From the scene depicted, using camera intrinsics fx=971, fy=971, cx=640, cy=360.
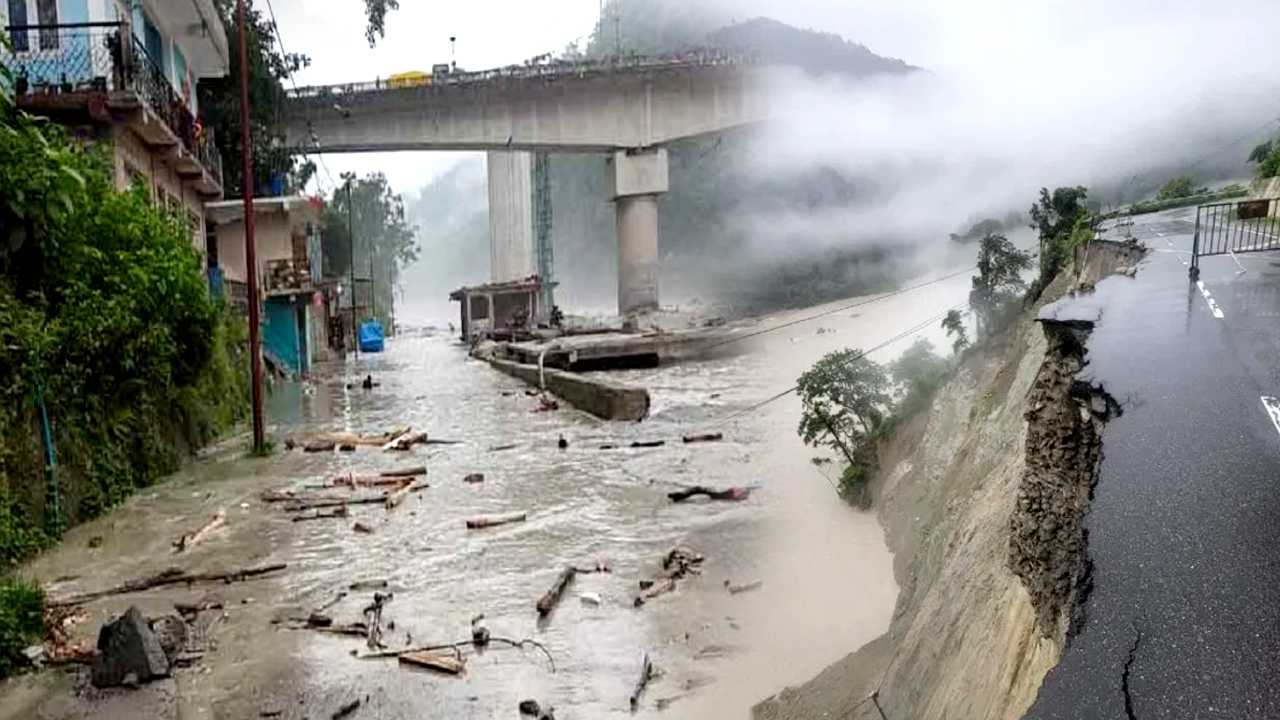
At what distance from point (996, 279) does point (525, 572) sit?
9.70 meters

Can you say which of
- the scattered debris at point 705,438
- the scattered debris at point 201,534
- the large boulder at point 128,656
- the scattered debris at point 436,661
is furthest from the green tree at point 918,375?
the large boulder at point 128,656

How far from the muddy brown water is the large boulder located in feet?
1.04

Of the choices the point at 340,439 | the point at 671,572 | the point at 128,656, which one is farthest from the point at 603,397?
the point at 128,656

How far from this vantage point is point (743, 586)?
448 inches

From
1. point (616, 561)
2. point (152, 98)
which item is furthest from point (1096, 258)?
point (152, 98)

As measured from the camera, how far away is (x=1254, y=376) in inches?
325

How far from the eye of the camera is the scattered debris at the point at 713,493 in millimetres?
16047

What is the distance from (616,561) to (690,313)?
139 feet

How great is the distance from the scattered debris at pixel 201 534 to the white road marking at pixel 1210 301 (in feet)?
43.5

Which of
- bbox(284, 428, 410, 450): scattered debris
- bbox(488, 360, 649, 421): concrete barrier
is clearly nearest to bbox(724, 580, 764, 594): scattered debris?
bbox(284, 428, 410, 450): scattered debris

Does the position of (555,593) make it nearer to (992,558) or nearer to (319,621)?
(319,621)

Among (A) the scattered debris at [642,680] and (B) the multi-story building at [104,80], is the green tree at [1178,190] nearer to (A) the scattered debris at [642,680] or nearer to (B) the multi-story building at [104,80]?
(A) the scattered debris at [642,680]

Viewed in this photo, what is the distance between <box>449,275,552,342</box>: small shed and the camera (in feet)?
191

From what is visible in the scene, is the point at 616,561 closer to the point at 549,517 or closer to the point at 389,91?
the point at 549,517
